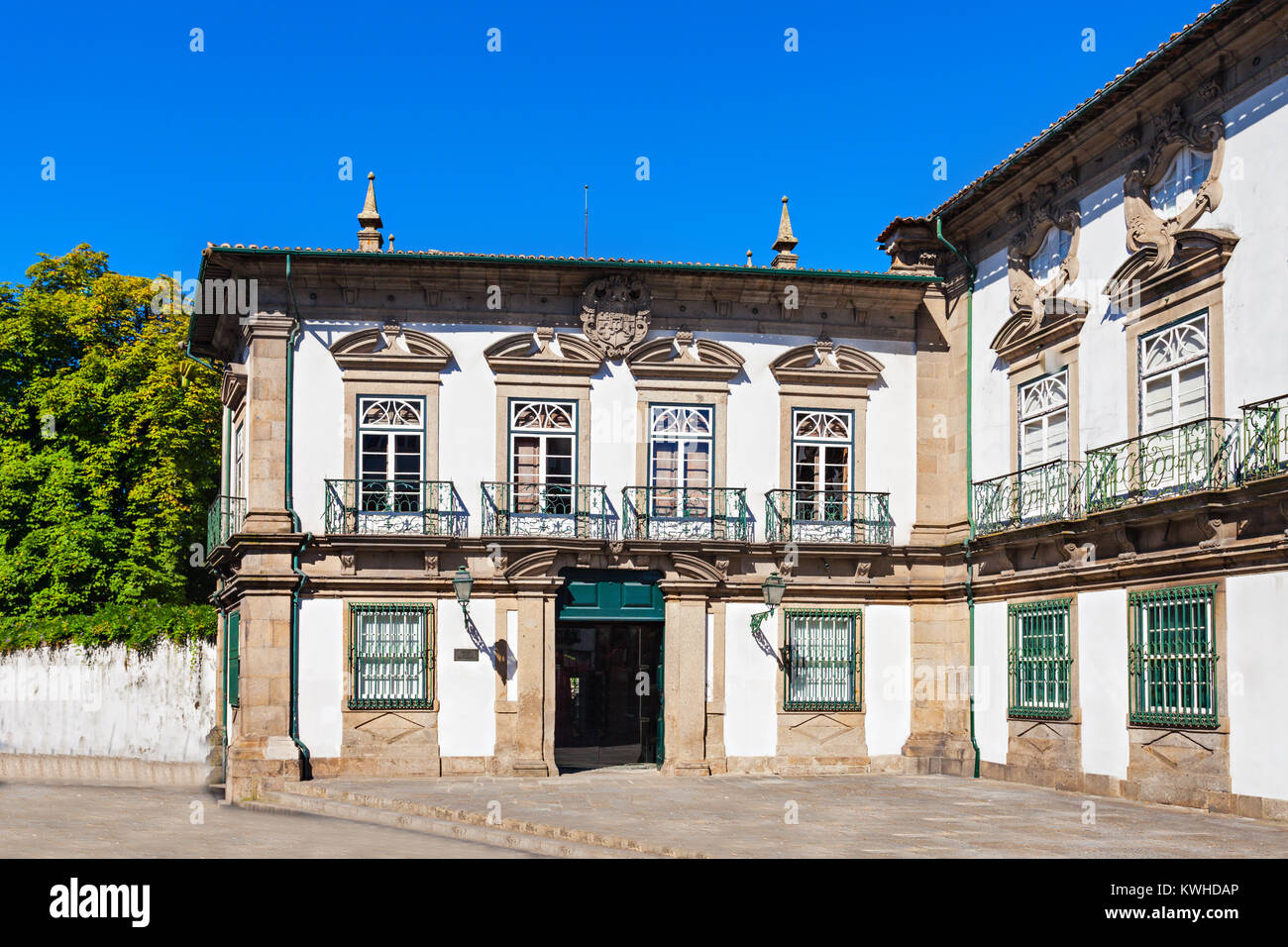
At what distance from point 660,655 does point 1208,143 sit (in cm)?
1037

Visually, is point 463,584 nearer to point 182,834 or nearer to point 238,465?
point 238,465

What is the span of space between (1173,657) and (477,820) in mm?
7976

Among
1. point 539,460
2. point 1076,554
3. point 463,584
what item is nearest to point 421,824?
point 463,584

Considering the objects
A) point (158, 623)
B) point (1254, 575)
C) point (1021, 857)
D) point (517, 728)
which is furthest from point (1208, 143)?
point (158, 623)

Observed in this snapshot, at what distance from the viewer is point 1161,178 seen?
17.7 meters

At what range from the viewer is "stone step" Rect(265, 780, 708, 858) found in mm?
13305

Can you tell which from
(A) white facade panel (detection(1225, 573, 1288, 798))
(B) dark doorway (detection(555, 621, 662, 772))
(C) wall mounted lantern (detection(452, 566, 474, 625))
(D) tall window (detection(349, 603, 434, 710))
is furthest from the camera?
(B) dark doorway (detection(555, 621, 662, 772))

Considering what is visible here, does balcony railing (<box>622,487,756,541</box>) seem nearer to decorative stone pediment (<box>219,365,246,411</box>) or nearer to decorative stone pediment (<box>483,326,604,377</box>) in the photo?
decorative stone pediment (<box>483,326,604,377</box>)

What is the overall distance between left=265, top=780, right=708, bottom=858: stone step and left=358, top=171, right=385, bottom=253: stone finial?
8.15 metres

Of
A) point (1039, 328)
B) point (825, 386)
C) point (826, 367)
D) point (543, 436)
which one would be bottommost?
point (543, 436)

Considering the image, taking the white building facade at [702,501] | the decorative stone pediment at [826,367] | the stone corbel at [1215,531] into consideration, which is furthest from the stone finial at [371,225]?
the stone corbel at [1215,531]

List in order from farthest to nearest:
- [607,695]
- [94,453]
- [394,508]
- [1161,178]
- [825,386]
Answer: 1. [94,453]
2. [607,695]
3. [825,386]
4. [394,508]
5. [1161,178]

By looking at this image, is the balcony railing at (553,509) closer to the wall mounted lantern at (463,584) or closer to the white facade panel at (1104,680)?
the wall mounted lantern at (463,584)

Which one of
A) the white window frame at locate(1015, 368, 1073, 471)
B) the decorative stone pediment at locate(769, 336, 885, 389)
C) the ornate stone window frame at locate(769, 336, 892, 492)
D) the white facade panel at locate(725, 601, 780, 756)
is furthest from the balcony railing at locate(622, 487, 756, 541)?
the white window frame at locate(1015, 368, 1073, 471)
